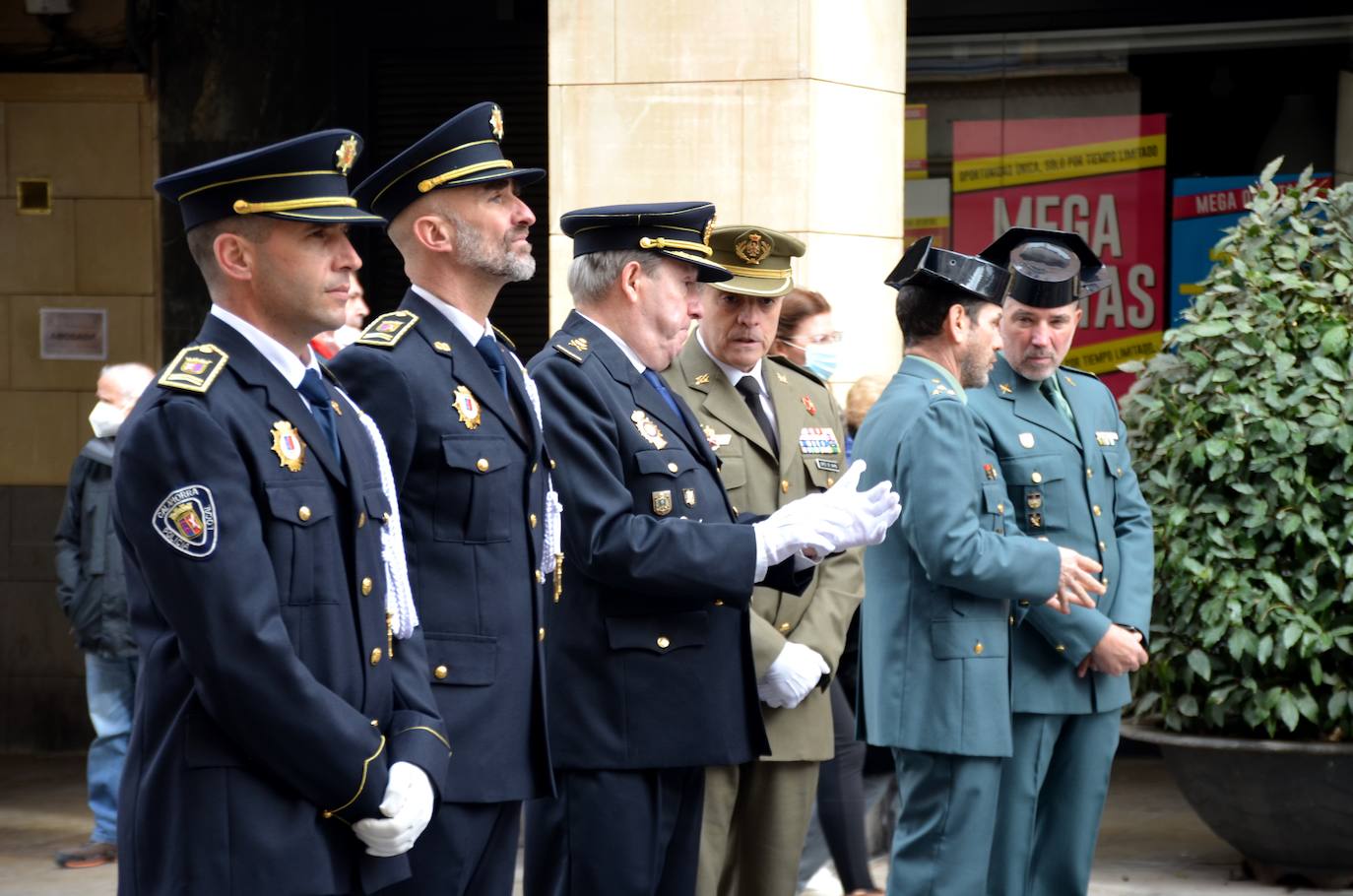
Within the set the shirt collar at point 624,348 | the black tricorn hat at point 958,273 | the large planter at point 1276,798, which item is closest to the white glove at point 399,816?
the shirt collar at point 624,348

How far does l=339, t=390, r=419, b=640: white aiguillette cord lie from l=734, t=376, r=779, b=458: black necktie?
1795 mm

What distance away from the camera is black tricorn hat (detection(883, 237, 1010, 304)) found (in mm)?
4688

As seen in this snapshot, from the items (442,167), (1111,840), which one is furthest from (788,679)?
(1111,840)

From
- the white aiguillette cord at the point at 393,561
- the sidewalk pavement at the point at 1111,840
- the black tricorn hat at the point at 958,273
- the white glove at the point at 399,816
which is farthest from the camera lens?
the sidewalk pavement at the point at 1111,840

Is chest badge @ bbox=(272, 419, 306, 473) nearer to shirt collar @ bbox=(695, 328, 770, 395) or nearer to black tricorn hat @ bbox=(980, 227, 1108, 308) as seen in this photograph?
shirt collar @ bbox=(695, 328, 770, 395)

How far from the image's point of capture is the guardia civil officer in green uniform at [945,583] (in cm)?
456

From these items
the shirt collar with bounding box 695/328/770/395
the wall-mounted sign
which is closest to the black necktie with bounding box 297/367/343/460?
the shirt collar with bounding box 695/328/770/395

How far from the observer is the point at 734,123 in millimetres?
7035

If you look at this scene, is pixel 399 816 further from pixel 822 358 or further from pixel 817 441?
pixel 822 358

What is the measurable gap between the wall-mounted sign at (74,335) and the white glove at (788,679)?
579 cm

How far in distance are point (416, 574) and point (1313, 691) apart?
12.3ft

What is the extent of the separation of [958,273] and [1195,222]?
467cm

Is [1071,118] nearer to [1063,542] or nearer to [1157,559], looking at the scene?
[1157,559]

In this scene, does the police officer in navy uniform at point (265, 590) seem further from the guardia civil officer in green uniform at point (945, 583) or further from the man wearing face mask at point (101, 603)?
the man wearing face mask at point (101, 603)
